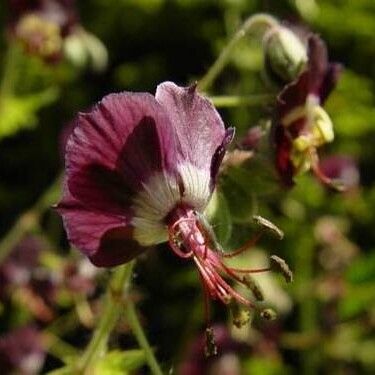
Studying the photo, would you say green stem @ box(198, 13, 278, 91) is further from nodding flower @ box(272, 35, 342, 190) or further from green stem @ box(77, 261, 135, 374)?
green stem @ box(77, 261, 135, 374)

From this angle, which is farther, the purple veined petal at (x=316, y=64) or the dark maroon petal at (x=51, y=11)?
the dark maroon petal at (x=51, y=11)

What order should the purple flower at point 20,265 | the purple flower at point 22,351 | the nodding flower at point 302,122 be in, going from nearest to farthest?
the nodding flower at point 302,122 → the purple flower at point 22,351 → the purple flower at point 20,265

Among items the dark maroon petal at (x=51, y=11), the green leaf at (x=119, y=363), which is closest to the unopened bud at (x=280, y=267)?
the green leaf at (x=119, y=363)

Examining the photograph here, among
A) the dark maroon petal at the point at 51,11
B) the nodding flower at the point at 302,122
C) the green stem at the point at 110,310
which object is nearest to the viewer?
the green stem at the point at 110,310

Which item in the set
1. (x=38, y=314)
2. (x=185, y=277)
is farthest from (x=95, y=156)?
(x=185, y=277)

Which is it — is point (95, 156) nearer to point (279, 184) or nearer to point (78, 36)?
point (279, 184)

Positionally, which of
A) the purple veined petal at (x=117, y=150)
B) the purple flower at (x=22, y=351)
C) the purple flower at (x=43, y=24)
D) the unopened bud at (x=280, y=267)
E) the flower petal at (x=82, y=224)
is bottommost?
the purple flower at (x=22, y=351)

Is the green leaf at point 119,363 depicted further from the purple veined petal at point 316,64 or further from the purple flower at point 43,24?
the purple flower at point 43,24
